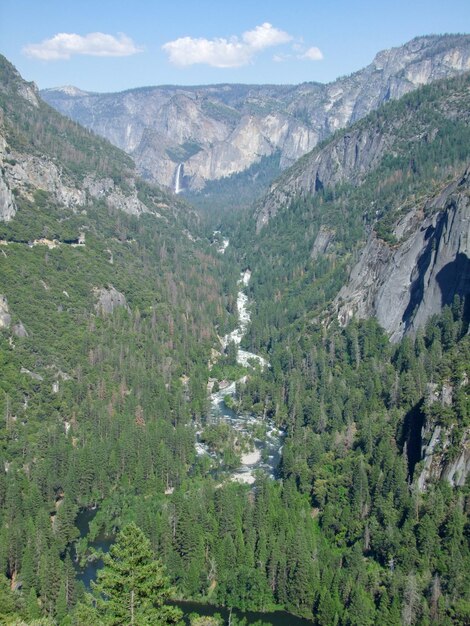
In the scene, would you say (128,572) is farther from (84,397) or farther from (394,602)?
(84,397)

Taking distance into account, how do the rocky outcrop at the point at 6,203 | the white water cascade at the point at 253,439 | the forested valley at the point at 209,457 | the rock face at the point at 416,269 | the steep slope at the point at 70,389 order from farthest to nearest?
the rocky outcrop at the point at 6,203, the rock face at the point at 416,269, the white water cascade at the point at 253,439, the steep slope at the point at 70,389, the forested valley at the point at 209,457

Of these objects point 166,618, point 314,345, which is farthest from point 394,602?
point 314,345

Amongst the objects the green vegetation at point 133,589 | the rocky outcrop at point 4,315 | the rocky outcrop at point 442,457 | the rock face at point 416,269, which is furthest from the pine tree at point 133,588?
the rock face at point 416,269

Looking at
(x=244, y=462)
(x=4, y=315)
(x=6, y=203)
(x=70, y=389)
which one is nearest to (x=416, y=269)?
(x=244, y=462)

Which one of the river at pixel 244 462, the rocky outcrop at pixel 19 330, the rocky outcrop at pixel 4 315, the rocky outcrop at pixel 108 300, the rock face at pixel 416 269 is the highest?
the rock face at pixel 416 269

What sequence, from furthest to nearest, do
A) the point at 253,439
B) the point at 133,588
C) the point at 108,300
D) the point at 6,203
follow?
the point at 108,300, the point at 6,203, the point at 253,439, the point at 133,588

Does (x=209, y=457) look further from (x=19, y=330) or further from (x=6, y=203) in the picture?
(x=6, y=203)

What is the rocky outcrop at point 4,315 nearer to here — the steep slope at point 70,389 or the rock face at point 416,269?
the steep slope at point 70,389
